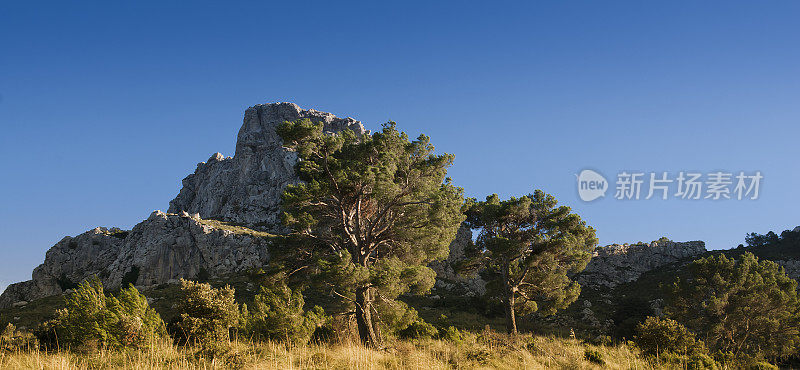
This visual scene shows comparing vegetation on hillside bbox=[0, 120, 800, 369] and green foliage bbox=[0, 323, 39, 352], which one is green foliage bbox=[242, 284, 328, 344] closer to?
vegetation on hillside bbox=[0, 120, 800, 369]

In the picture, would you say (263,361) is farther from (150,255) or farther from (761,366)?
(150,255)

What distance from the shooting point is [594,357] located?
13953mm

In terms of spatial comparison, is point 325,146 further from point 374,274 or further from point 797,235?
point 797,235

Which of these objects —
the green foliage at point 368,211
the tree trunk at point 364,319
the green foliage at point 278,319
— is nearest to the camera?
the green foliage at point 368,211

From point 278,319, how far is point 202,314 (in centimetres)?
479

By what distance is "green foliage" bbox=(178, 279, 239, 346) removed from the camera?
12086 millimetres

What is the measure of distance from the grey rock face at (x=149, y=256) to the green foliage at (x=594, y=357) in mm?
46789

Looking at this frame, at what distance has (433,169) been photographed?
62.2ft

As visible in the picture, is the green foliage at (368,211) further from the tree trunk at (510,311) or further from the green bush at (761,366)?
the green bush at (761,366)

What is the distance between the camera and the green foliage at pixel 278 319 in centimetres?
1670

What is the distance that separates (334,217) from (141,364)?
10.7 m

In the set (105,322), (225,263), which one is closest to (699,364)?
(105,322)

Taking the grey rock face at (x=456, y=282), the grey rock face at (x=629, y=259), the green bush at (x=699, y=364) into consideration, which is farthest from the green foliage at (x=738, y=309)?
the grey rock face at (x=629, y=259)

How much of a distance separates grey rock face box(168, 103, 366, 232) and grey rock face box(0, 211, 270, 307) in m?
20.8
